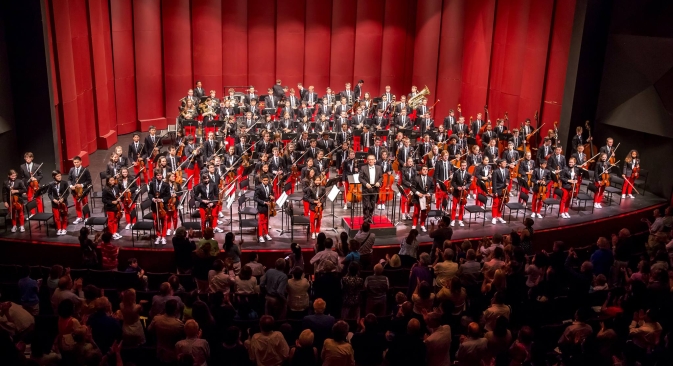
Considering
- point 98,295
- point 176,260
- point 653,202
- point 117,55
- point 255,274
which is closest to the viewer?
point 98,295

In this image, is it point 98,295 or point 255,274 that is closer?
point 98,295

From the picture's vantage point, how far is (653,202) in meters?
14.5

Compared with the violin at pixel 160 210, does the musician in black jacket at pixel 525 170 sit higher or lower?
higher

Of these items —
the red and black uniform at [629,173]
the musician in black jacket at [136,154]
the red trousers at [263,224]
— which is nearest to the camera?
the red trousers at [263,224]

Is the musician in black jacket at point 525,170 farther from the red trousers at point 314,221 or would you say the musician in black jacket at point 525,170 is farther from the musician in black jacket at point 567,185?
the red trousers at point 314,221

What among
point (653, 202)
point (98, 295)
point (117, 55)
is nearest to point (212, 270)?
point (98, 295)

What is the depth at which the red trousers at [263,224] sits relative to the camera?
12.0 m

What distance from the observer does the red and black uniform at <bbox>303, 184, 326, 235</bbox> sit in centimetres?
1217

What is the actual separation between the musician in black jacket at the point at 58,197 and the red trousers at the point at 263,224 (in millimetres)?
3516

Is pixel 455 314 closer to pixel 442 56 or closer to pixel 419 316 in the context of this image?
pixel 419 316

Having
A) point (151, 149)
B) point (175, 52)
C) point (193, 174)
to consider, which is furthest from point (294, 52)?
point (193, 174)

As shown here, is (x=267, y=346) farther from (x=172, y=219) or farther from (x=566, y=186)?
(x=566, y=186)

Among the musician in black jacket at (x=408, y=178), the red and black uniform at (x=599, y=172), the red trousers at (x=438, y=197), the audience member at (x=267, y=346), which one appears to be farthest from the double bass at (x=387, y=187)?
the audience member at (x=267, y=346)

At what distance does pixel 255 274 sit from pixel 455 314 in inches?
98.8
